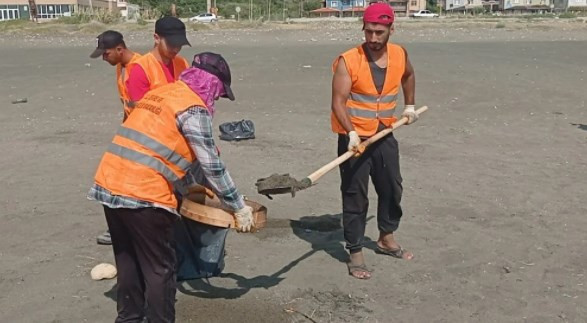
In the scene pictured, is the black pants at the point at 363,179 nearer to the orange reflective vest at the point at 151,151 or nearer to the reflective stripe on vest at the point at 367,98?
the reflective stripe on vest at the point at 367,98

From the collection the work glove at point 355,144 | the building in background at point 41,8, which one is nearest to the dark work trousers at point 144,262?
the work glove at point 355,144

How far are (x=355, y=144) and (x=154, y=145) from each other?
1751mm

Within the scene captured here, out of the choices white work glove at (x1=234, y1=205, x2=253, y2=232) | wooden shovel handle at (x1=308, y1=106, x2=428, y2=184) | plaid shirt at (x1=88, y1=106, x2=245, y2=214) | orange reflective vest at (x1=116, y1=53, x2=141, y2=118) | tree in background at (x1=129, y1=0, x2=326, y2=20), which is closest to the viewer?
plaid shirt at (x1=88, y1=106, x2=245, y2=214)

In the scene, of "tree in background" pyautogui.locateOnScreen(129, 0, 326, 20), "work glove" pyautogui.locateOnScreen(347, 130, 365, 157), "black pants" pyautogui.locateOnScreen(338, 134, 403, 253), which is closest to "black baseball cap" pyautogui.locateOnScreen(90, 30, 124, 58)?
"black pants" pyautogui.locateOnScreen(338, 134, 403, 253)

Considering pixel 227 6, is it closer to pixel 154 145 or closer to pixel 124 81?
pixel 124 81

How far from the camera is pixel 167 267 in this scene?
372cm

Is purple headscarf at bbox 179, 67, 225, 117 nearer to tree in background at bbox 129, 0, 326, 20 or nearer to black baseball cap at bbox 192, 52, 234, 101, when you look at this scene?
black baseball cap at bbox 192, 52, 234, 101

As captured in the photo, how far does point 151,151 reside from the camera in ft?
11.2

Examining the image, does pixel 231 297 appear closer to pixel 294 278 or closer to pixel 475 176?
pixel 294 278

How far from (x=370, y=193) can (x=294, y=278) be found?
242 cm

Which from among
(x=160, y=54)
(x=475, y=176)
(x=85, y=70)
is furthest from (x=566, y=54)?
(x=160, y=54)

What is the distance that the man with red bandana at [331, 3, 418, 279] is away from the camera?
479cm

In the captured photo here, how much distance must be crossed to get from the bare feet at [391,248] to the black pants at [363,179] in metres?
0.37

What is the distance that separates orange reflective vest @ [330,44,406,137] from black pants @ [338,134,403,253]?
0.14 metres
